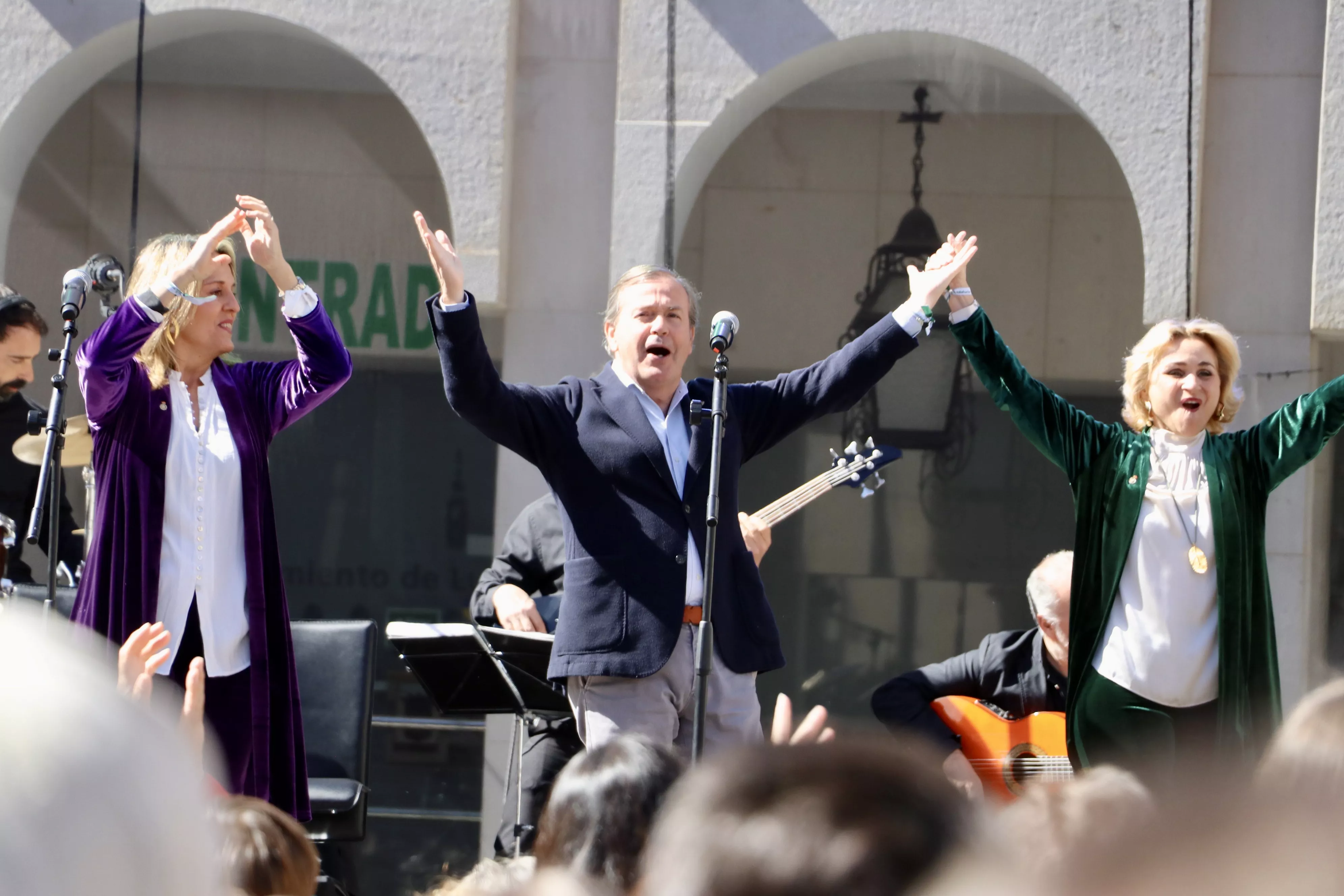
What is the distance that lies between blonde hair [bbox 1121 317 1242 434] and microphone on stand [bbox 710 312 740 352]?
3.56ft

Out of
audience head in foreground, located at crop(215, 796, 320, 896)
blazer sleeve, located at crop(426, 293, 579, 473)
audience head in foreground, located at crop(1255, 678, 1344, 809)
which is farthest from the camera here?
blazer sleeve, located at crop(426, 293, 579, 473)

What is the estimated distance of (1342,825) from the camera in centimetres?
79

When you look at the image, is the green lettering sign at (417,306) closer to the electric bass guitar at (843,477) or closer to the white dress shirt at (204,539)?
the electric bass guitar at (843,477)

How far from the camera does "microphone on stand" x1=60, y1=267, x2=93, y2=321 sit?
392 centimetres

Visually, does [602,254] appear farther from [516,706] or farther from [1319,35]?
[1319,35]

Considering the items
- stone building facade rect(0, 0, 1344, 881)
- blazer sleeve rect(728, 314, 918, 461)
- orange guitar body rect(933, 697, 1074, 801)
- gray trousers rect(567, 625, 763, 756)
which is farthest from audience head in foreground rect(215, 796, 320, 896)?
stone building facade rect(0, 0, 1344, 881)

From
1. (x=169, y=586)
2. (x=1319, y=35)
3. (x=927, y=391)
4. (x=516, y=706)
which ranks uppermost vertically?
(x=1319, y=35)

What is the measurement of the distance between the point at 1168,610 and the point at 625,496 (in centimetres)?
136

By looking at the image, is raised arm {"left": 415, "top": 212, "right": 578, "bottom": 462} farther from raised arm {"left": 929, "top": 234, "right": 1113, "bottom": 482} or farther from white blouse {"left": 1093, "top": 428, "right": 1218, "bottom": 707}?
white blouse {"left": 1093, "top": 428, "right": 1218, "bottom": 707}

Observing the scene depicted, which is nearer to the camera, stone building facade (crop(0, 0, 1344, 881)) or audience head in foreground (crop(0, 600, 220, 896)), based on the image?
audience head in foreground (crop(0, 600, 220, 896))

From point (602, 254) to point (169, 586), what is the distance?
303 cm

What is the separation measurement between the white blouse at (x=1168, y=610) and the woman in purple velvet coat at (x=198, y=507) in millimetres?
1975

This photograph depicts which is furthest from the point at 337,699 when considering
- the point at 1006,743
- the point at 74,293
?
the point at 1006,743

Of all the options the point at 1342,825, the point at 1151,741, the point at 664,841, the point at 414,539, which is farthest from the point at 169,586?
the point at 414,539
